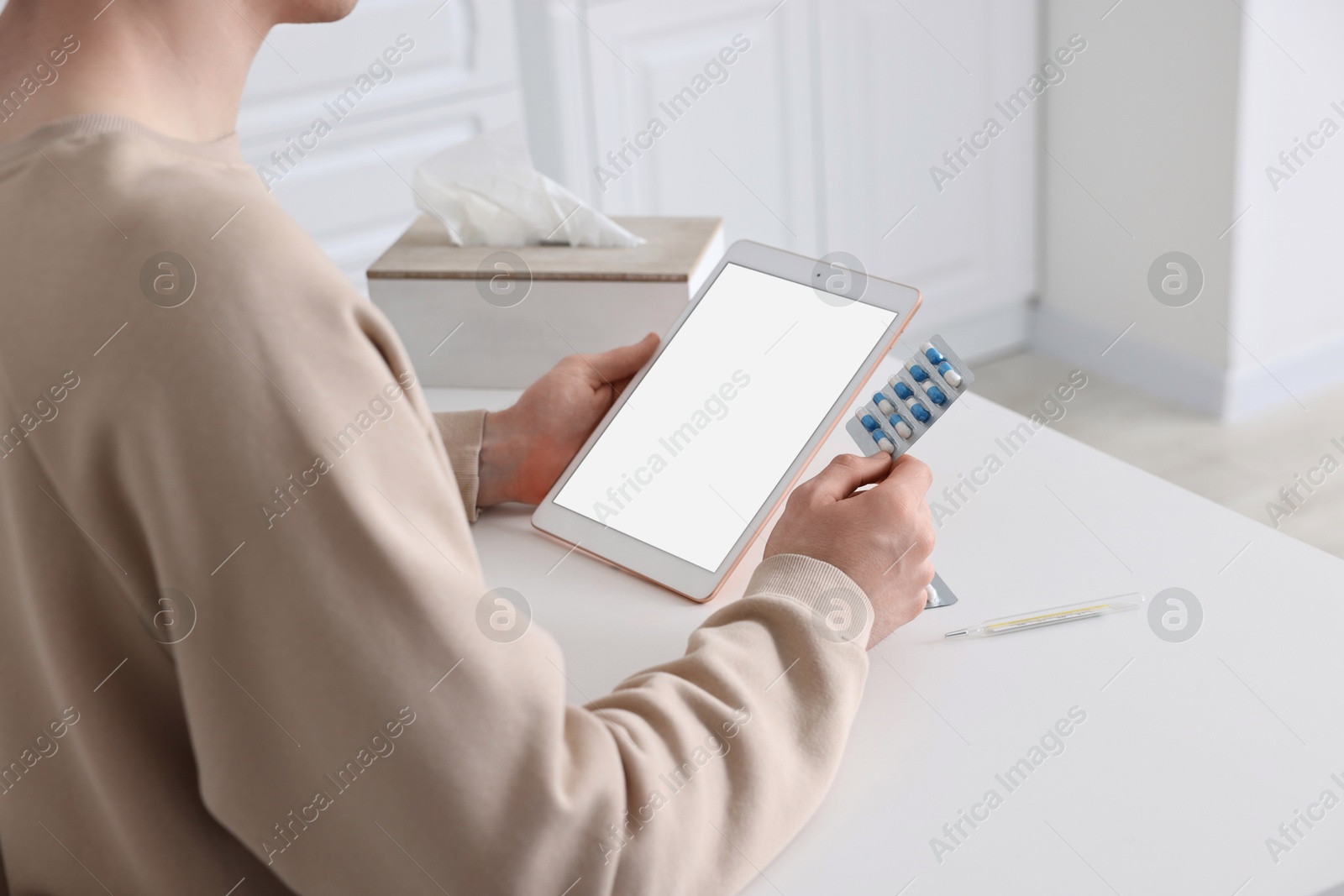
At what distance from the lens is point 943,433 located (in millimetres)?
995

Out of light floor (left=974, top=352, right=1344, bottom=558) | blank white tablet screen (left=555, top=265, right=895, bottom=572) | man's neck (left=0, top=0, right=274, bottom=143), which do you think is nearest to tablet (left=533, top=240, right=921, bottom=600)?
blank white tablet screen (left=555, top=265, right=895, bottom=572)

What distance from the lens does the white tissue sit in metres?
1.16

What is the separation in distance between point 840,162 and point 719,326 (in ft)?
5.28

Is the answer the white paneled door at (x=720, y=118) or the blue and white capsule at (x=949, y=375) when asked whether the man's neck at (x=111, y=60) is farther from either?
the white paneled door at (x=720, y=118)

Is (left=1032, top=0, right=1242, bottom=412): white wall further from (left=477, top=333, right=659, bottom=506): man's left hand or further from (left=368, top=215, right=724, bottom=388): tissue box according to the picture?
(left=477, top=333, right=659, bottom=506): man's left hand

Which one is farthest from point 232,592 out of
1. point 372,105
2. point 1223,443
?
point 1223,443

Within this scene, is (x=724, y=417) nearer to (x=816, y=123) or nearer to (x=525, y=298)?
(x=525, y=298)

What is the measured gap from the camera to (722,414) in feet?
2.84

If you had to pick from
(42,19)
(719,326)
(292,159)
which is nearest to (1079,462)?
(719,326)

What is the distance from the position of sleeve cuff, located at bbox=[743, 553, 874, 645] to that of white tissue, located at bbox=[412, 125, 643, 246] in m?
0.54

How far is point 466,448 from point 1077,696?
1.64 ft

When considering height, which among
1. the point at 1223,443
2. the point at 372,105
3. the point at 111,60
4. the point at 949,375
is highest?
the point at 111,60

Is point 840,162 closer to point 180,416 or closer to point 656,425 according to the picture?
point 656,425

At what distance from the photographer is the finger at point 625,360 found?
0.95 m
